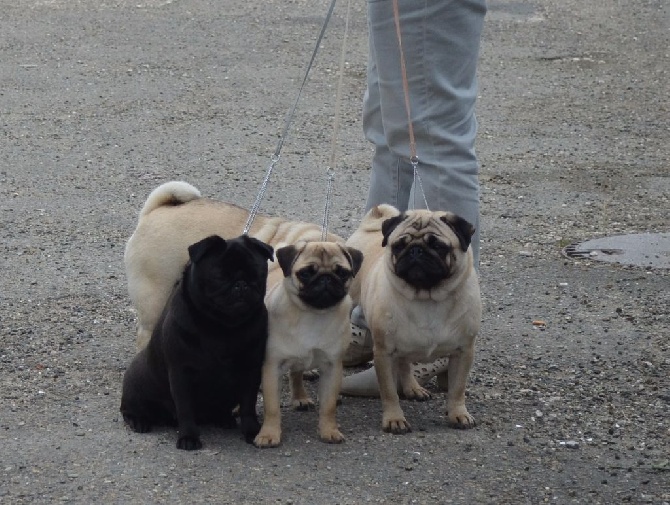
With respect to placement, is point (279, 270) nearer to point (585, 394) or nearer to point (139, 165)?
point (585, 394)

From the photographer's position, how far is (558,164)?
350 inches

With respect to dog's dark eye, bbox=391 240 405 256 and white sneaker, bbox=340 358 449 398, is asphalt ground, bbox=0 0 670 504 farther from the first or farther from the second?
dog's dark eye, bbox=391 240 405 256

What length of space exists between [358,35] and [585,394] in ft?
27.3

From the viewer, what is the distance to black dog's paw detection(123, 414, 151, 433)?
467 cm

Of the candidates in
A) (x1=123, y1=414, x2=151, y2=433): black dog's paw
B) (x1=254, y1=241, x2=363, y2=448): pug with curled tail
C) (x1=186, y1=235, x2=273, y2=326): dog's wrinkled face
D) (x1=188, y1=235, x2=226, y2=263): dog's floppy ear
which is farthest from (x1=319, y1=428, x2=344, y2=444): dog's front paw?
(x1=188, y1=235, x2=226, y2=263): dog's floppy ear

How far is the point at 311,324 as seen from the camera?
4.60 metres

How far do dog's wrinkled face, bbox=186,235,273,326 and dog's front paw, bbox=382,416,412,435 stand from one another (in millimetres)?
674

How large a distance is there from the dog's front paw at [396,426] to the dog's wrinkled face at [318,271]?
0.52m

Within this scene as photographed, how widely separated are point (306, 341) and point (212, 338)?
1.13 ft

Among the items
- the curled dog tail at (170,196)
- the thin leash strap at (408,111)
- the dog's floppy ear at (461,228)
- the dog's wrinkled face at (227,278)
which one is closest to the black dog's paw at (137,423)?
the dog's wrinkled face at (227,278)

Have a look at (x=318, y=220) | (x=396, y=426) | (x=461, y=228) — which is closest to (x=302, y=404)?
(x=396, y=426)

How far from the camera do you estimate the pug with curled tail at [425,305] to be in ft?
15.1

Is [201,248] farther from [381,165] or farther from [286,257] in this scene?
[381,165]

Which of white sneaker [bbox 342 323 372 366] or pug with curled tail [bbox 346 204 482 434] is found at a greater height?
pug with curled tail [bbox 346 204 482 434]
